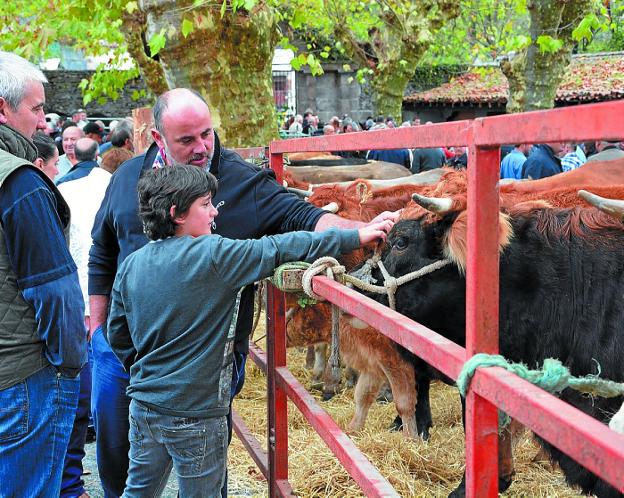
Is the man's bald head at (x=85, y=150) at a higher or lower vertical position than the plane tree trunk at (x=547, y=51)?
lower

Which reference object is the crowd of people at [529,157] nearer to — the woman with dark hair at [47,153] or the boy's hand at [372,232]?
the woman with dark hair at [47,153]

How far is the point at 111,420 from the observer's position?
10.7 feet

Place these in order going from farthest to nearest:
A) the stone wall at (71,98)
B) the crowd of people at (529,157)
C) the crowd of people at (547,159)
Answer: the stone wall at (71,98) < the crowd of people at (529,157) < the crowd of people at (547,159)

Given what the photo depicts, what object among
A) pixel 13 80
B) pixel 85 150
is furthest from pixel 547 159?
pixel 13 80

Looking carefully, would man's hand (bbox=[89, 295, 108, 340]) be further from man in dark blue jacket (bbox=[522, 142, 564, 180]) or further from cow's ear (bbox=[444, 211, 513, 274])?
man in dark blue jacket (bbox=[522, 142, 564, 180])

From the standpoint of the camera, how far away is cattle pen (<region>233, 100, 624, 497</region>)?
1.29 m

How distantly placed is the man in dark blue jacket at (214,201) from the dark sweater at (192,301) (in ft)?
1.25

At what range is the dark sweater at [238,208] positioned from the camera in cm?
316

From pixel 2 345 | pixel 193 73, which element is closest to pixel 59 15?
pixel 193 73

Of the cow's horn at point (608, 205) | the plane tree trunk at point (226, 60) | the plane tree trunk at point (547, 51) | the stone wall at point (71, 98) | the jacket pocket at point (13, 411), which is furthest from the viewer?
the stone wall at point (71, 98)

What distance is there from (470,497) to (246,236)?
1.68m

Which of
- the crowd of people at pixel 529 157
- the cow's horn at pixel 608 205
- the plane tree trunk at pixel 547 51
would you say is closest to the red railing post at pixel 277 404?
the cow's horn at pixel 608 205

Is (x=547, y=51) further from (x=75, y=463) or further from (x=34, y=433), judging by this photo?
(x=34, y=433)

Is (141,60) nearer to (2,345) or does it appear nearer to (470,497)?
(2,345)
